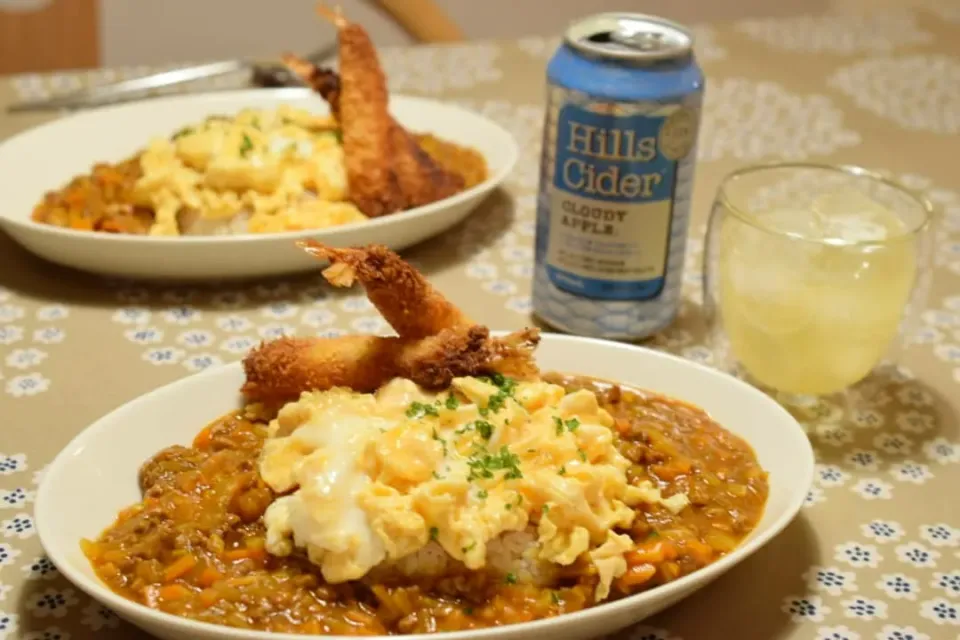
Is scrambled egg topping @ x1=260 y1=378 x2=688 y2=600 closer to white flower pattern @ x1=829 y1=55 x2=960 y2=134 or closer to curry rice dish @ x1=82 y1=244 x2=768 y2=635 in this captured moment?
curry rice dish @ x1=82 y1=244 x2=768 y2=635

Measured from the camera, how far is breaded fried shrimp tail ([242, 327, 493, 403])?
1.58m

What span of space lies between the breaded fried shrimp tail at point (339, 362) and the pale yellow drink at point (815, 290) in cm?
51

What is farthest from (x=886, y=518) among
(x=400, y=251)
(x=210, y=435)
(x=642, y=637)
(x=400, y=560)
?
(x=400, y=251)

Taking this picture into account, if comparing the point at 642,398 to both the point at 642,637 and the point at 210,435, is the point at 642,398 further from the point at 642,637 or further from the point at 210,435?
the point at 210,435

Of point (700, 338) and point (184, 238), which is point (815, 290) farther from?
point (184, 238)

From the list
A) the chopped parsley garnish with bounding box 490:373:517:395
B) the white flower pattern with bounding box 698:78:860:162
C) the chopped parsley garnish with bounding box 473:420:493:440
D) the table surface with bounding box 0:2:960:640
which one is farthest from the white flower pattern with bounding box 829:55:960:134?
the chopped parsley garnish with bounding box 473:420:493:440

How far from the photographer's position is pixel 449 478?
1313 mm

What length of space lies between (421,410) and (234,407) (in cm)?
36

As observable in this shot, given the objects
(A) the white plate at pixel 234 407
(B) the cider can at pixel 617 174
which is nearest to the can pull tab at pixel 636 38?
(B) the cider can at pixel 617 174

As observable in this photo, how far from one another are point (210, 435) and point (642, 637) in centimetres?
65

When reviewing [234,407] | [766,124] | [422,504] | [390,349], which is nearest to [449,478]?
[422,504]

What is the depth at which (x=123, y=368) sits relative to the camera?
1.97 m

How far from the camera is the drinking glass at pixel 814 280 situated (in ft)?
5.80

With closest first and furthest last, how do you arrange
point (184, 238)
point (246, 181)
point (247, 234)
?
point (184, 238)
point (247, 234)
point (246, 181)
